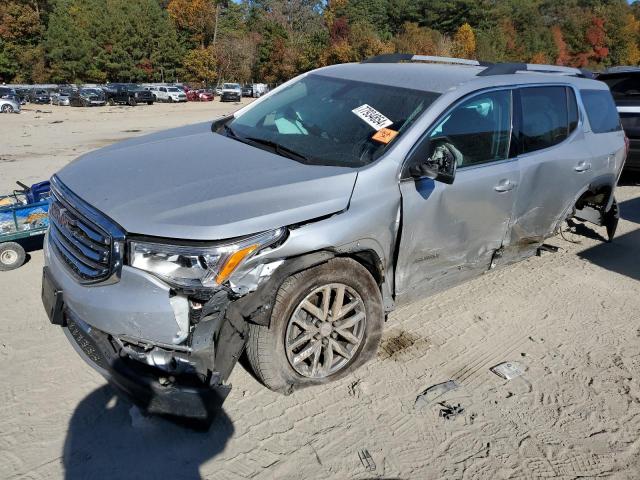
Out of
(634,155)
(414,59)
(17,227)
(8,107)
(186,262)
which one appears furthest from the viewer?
(8,107)

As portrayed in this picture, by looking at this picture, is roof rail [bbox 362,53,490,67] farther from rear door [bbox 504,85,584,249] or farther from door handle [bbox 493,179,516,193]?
door handle [bbox 493,179,516,193]

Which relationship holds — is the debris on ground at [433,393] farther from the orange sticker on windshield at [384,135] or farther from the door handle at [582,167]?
the door handle at [582,167]

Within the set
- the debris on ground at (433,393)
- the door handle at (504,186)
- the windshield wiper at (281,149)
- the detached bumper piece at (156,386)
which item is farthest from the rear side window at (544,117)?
the detached bumper piece at (156,386)

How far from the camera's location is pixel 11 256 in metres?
4.96

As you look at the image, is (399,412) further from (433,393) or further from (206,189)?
(206,189)

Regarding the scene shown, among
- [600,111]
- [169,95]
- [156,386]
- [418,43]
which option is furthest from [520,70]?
[418,43]

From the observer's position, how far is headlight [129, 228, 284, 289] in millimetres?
2594

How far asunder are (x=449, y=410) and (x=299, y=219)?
1.49 metres

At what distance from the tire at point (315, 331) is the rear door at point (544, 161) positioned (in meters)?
1.64

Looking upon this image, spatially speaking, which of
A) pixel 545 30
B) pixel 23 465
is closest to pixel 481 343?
pixel 23 465

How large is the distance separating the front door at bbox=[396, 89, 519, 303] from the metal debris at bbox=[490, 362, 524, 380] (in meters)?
0.69

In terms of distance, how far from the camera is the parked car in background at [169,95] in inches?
1823

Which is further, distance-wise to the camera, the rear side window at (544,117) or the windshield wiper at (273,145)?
the rear side window at (544,117)

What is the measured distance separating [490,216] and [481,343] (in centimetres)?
96
